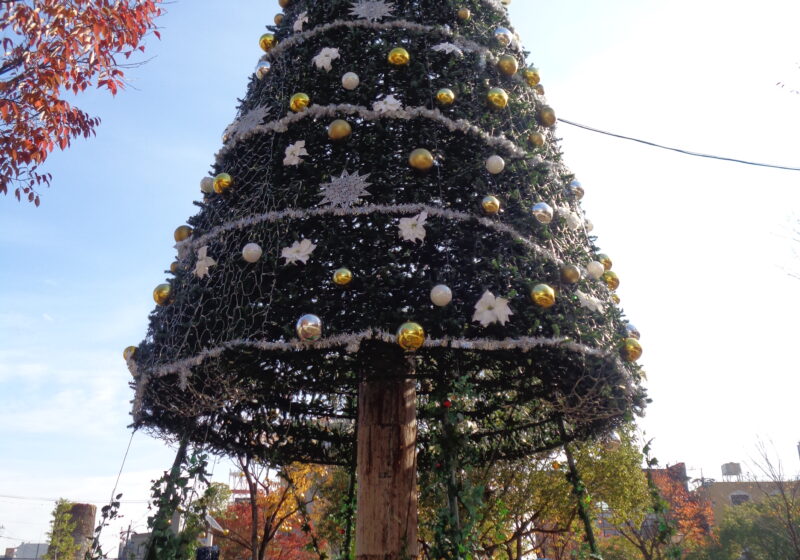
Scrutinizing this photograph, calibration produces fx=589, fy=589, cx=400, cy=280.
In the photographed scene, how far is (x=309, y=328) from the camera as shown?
434 centimetres

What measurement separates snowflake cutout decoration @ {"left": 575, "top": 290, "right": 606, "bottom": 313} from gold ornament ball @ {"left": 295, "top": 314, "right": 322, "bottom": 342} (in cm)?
227

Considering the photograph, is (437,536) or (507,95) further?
(507,95)

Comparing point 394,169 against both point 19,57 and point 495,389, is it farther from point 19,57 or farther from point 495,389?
point 19,57

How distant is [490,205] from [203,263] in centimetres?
262

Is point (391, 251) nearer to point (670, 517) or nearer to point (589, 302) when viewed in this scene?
point (589, 302)

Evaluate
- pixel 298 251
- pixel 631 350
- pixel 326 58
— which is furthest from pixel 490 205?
pixel 326 58

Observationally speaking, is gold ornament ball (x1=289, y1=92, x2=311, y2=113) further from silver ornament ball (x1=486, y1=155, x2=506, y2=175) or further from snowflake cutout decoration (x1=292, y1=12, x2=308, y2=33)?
silver ornament ball (x1=486, y1=155, x2=506, y2=175)

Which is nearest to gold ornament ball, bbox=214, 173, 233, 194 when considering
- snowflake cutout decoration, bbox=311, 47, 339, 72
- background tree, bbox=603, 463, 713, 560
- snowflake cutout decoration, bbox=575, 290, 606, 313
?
snowflake cutout decoration, bbox=311, 47, 339, 72

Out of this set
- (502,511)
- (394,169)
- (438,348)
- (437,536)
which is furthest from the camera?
(394,169)

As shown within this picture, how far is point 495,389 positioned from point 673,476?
37800mm

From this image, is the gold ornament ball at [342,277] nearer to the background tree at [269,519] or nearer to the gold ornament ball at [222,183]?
the gold ornament ball at [222,183]

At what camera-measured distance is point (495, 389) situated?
6.82 metres

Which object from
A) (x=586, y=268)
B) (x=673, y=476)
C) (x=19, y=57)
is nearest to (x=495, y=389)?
(x=586, y=268)

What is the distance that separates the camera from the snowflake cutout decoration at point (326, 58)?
5.89m
